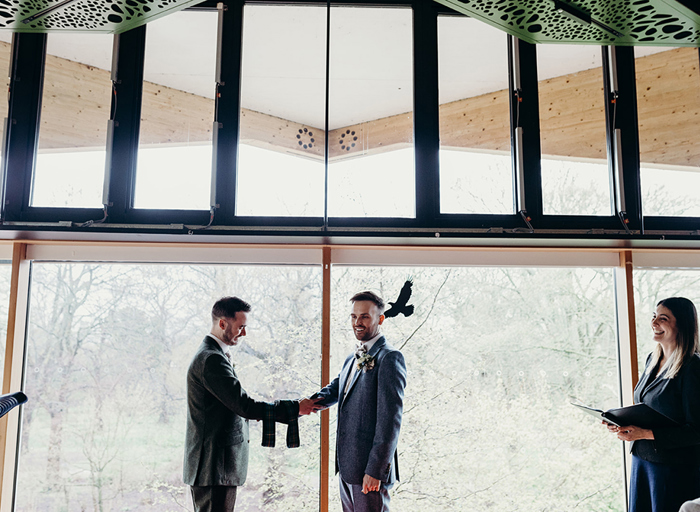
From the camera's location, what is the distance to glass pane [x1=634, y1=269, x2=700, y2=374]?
13.3 ft

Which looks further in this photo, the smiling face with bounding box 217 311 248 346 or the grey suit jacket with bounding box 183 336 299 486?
the smiling face with bounding box 217 311 248 346

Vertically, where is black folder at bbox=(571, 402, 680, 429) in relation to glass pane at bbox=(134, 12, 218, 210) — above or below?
below

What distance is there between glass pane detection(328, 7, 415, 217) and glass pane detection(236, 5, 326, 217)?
4.3 inches

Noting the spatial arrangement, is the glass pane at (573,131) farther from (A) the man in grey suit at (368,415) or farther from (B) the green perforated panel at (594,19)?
(B) the green perforated panel at (594,19)

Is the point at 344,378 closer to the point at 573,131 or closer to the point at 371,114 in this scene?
the point at 371,114

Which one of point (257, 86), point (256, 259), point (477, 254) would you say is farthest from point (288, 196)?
point (477, 254)

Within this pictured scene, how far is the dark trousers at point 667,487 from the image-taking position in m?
2.98

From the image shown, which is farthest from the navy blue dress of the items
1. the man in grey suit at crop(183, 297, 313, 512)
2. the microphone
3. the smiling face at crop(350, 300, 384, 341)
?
the microphone

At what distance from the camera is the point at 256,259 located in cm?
398

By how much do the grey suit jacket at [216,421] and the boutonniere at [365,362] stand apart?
605mm

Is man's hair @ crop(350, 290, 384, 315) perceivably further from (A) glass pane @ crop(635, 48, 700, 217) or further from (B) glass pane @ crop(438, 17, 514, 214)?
(A) glass pane @ crop(635, 48, 700, 217)

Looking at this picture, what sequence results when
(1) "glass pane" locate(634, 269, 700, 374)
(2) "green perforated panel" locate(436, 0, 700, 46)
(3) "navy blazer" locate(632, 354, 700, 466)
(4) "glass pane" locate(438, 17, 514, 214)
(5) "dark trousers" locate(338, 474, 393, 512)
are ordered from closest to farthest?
(2) "green perforated panel" locate(436, 0, 700, 46)
(3) "navy blazer" locate(632, 354, 700, 466)
(5) "dark trousers" locate(338, 474, 393, 512)
(4) "glass pane" locate(438, 17, 514, 214)
(1) "glass pane" locate(634, 269, 700, 374)

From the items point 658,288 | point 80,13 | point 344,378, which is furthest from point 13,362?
point 658,288

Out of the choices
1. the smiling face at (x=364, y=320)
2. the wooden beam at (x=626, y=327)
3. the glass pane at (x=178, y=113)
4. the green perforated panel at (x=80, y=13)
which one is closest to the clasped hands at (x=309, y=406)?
the smiling face at (x=364, y=320)
